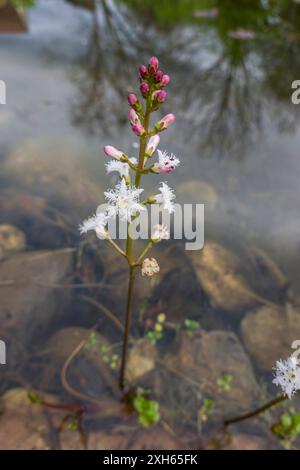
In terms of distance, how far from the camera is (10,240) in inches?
151

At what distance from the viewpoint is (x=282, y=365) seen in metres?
2.38

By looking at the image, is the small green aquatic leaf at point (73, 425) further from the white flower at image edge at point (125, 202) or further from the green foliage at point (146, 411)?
the white flower at image edge at point (125, 202)

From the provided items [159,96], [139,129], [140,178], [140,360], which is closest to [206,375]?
[140,360]

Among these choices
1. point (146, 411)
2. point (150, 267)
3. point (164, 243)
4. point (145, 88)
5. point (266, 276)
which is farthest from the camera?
point (164, 243)

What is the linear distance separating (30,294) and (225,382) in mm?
1798

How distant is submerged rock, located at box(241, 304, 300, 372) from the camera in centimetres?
337

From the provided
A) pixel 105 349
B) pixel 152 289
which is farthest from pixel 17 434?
pixel 152 289

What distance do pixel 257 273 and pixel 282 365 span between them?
5.49 feet

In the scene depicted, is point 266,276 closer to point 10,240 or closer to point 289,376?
point 289,376

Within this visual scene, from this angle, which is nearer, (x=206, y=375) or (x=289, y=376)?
(x=289, y=376)

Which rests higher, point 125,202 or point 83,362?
point 125,202

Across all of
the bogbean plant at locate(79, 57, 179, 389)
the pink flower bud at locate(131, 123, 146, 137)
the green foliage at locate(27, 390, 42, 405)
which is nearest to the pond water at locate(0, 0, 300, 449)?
the green foliage at locate(27, 390, 42, 405)

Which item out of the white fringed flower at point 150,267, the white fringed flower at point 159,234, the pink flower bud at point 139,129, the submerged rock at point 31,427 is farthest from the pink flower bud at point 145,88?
the submerged rock at point 31,427

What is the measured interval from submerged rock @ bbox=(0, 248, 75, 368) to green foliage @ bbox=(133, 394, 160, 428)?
3.19ft
